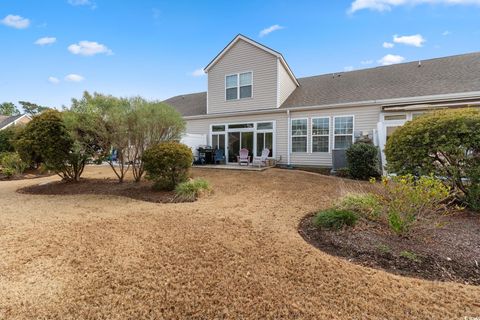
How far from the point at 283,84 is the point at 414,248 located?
11589mm

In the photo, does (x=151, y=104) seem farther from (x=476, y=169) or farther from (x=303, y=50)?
(x=303, y=50)

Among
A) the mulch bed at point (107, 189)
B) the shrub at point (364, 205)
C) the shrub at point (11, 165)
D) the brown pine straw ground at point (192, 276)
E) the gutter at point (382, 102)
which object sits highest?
the gutter at point (382, 102)

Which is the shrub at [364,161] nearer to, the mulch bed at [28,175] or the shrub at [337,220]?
the shrub at [337,220]

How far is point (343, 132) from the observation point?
452 inches

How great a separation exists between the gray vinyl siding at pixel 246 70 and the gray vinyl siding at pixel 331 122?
201cm

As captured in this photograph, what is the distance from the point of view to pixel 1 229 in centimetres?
407

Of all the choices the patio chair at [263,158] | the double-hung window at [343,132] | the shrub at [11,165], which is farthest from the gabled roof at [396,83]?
the shrub at [11,165]


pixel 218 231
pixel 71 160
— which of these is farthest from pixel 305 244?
pixel 71 160

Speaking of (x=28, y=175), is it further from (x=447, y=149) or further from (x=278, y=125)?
(x=447, y=149)

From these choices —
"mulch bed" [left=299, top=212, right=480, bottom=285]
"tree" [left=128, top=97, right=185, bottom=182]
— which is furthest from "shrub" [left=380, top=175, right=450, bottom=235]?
"tree" [left=128, top=97, right=185, bottom=182]

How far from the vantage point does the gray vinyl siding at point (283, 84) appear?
42.0 ft

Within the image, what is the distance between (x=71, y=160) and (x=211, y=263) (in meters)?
7.55

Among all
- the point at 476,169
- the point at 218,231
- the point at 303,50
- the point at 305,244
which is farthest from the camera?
the point at 303,50

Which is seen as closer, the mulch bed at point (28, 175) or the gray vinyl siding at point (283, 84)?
the mulch bed at point (28, 175)
